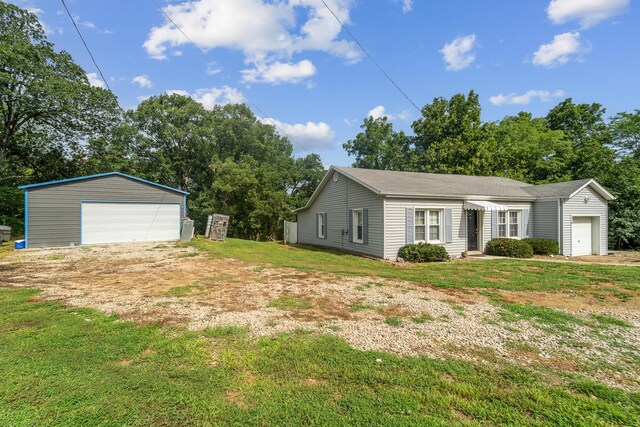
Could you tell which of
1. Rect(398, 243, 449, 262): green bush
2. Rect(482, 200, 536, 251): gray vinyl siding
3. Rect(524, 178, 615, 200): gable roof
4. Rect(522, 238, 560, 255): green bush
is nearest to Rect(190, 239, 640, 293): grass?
Rect(398, 243, 449, 262): green bush

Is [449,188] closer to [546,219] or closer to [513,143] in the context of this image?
[546,219]

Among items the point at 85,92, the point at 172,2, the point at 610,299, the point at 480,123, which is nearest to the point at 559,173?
the point at 480,123


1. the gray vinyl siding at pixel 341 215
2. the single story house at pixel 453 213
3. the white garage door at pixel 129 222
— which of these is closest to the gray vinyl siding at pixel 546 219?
the single story house at pixel 453 213

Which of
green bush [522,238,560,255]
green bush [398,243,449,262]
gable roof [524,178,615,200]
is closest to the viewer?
green bush [398,243,449,262]

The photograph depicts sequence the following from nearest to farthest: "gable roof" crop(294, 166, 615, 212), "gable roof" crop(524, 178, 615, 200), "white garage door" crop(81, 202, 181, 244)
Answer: "gable roof" crop(294, 166, 615, 212) < "gable roof" crop(524, 178, 615, 200) < "white garage door" crop(81, 202, 181, 244)

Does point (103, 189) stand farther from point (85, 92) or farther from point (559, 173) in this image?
point (559, 173)

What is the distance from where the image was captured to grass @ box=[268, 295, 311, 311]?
5.14 m

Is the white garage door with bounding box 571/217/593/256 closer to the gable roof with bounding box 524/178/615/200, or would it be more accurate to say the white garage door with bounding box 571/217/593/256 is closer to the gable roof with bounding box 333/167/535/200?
the gable roof with bounding box 524/178/615/200

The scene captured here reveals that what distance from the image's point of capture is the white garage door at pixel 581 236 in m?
13.9

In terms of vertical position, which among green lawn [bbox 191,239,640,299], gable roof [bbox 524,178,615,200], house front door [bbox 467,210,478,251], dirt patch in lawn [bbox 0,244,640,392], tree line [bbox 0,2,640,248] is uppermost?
tree line [bbox 0,2,640,248]

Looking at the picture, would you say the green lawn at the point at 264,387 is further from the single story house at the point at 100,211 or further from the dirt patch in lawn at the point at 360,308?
the single story house at the point at 100,211

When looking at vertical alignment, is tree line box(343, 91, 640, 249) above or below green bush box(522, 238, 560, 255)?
above

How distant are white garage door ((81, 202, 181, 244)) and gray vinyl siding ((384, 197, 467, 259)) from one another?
11693 mm

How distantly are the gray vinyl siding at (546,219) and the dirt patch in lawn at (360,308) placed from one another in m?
7.34
